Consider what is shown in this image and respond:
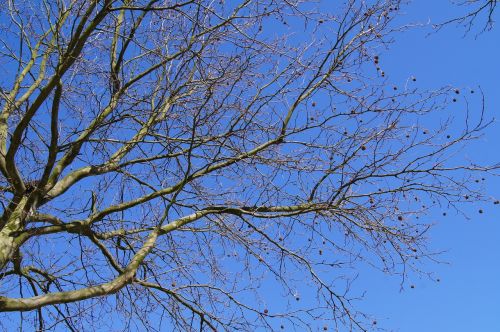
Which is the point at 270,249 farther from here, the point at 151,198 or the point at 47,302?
the point at 47,302

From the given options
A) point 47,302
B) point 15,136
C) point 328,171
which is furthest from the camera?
point 328,171

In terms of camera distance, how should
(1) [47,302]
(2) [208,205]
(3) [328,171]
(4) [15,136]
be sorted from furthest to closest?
(2) [208,205], (3) [328,171], (4) [15,136], (1) [47,302]

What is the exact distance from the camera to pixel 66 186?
5484mm

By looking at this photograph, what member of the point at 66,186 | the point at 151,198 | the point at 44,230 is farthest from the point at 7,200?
the point at 151,198

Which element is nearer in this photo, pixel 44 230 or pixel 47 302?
pixel 47 302

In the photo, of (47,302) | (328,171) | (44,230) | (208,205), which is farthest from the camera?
(208,205)

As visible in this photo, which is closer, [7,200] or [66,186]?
[7,200]

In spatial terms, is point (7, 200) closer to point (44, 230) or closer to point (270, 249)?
point (44, 230)

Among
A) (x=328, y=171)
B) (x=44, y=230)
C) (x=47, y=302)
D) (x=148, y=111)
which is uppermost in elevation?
(x=148, y=111)

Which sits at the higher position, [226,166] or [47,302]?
[226,166]

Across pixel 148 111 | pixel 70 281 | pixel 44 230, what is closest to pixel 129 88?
pixel 148 111

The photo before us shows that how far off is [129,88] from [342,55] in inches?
82.7

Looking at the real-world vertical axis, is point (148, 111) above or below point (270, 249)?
above

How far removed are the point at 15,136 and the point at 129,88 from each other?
1.39 m
